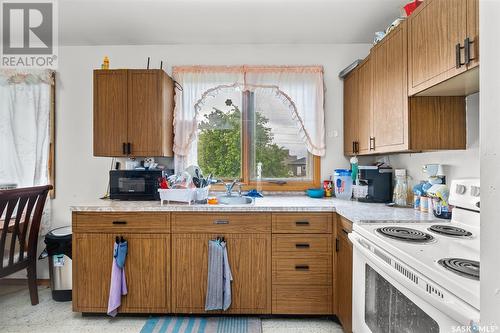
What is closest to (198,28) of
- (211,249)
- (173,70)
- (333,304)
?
(173,70)

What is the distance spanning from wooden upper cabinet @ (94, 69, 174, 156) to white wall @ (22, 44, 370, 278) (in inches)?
17.2

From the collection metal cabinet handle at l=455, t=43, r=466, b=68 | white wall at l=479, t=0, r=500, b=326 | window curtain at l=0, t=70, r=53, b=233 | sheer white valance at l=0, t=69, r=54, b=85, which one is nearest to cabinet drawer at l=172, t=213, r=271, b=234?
metal cabinet handle at l=455, t=43, r=466, b=68

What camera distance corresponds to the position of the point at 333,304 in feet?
6.57

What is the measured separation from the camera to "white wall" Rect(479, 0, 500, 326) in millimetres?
481

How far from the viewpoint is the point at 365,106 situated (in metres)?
2.19

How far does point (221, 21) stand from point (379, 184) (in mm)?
1947

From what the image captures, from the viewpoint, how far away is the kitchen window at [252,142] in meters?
2.72

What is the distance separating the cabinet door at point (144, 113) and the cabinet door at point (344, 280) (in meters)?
1.69

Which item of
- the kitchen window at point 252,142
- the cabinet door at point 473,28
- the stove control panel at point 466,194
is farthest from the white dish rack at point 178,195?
the cabinet door at point 473,28

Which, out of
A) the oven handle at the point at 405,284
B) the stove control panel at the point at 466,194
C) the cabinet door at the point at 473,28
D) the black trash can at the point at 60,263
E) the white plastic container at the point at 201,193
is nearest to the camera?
the oven handle at the point at 405,284

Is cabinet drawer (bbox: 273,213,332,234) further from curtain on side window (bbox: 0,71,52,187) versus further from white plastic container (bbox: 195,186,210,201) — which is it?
curtain on side window (bbox: 0,71,52,187)

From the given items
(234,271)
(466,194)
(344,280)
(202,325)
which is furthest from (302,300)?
(466,194)

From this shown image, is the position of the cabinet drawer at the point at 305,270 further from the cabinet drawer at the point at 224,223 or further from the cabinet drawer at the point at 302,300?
the cabinet drawer at the point at 224,223

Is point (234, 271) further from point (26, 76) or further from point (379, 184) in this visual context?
point (26, 76)
